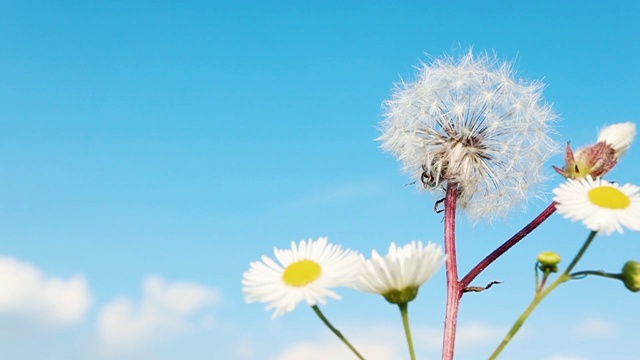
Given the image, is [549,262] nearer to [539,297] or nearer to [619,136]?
[539,297]

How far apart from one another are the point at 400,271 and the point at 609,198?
36 cm

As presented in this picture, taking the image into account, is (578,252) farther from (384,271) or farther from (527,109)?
A: (527,109)

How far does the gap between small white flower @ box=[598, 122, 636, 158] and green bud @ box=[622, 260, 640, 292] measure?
25.7 inches

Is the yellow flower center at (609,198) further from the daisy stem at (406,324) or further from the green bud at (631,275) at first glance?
the daisy stem at (406,324)

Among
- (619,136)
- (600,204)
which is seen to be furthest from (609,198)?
(619,136)

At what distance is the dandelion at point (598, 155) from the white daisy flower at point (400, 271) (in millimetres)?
812

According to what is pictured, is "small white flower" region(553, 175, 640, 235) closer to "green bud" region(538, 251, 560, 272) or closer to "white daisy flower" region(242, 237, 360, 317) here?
"green bud" region(538, 251, 560, 272)

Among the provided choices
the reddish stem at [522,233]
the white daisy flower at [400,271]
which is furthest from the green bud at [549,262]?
the reddish stem at [522,233]

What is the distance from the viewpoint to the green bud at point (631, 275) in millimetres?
1331

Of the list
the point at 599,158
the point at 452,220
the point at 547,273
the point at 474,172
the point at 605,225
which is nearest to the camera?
the point at 605,225

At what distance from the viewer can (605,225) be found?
1.16 metres

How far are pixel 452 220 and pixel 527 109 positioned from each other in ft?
2.98

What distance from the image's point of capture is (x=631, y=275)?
1.33 meters

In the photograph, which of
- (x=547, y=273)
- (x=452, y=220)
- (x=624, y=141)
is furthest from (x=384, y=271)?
(x=624, y=141)
